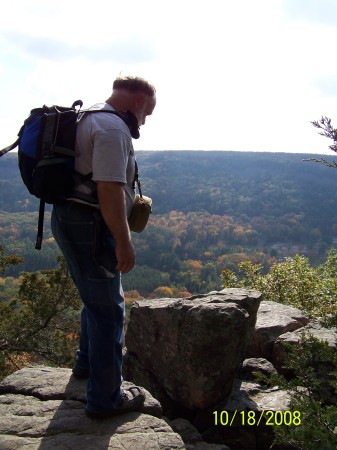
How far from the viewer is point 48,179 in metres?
3.19

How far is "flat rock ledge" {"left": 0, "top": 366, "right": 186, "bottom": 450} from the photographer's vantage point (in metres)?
3.42

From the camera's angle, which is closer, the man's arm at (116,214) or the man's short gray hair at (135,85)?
the man's arm at (116,214)

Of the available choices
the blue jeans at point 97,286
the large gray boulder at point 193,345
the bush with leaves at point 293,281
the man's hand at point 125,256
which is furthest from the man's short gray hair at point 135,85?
the bush with leaves at point 293,281

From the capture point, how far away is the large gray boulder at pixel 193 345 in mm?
5352

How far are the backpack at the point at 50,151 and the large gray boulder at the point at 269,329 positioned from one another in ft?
14.7

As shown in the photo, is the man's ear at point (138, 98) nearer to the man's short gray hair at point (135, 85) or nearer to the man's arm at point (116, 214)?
the man's short gray hair at point (135, 85)

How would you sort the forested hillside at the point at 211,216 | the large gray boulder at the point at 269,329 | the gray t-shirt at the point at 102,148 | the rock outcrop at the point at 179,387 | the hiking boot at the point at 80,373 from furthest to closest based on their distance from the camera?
the forested hillside at the point at 211,216, the large gray boulder at the point at 269,329, the hiking boot at the point at 80,373, the rock outcrop at the point at 179,387, the gray t-shirt at the point at 102,148

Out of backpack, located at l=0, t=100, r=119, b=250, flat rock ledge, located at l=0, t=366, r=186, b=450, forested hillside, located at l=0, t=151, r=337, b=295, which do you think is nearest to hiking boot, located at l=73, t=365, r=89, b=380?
flat rock ledge, located at l=0, t=366, r=186, b=450

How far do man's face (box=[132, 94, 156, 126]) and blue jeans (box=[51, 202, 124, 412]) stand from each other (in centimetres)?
85

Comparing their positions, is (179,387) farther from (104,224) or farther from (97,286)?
(104,224)

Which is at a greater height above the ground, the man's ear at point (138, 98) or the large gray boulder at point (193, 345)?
the man's ear at point (138, 98)

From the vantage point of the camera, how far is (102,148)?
3066mm

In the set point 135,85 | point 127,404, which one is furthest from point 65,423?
point 135,85

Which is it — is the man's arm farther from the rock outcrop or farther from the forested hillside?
the forested hillside
